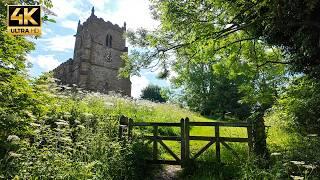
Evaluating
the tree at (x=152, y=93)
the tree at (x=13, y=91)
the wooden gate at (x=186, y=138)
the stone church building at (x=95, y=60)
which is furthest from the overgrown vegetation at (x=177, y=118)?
the tree at (x=152, y=93)

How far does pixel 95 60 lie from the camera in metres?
54.4

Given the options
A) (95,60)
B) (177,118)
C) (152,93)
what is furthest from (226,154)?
(152,93)

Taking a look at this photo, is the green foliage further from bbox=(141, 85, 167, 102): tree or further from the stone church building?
bbox=(141, 85, 167, 102): tree

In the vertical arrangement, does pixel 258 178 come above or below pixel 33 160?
below

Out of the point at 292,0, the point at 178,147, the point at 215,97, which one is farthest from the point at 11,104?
the point at 215,97

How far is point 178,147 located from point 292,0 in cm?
670

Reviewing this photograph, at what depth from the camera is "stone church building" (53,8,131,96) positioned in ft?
171

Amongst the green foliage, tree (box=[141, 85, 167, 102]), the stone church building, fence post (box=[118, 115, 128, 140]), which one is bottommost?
fence post (box=[118, 115, 128, 140])

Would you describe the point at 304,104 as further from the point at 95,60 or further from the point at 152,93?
the point at 152,93

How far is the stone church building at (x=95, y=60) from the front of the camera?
171 feet

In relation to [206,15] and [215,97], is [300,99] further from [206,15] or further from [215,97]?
[215,97]

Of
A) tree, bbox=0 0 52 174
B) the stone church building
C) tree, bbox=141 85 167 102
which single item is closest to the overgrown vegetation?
tree, bbox=0 0 52 174

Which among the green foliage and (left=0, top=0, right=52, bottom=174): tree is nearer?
(left=0, top=0, right=52, bottom=174): tree

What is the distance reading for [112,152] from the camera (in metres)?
7.82
